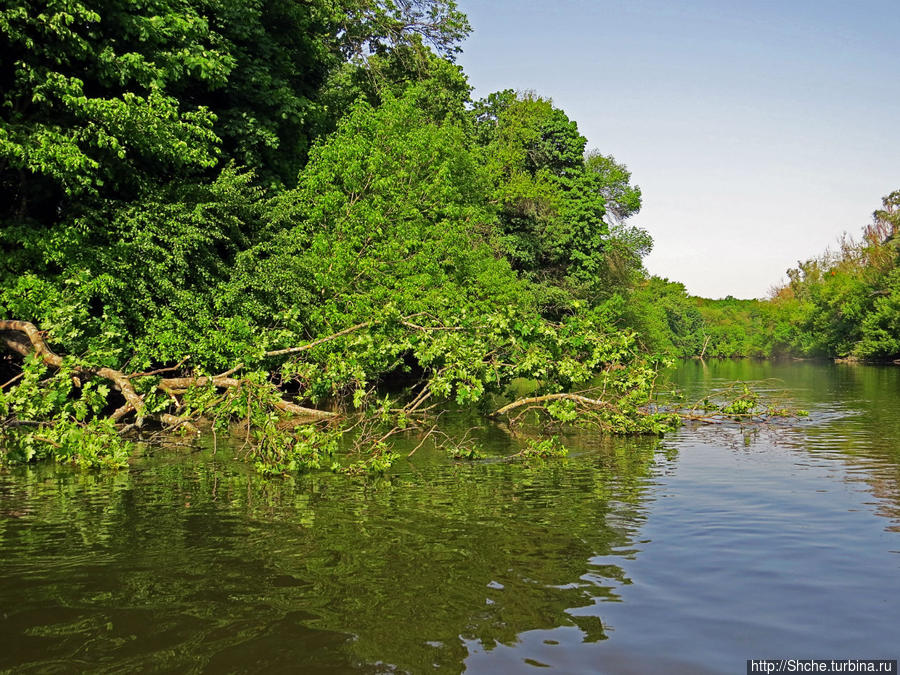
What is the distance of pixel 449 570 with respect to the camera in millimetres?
7078

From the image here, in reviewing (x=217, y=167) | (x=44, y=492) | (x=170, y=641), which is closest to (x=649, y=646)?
(x=170, y=641)

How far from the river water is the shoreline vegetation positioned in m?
2.05

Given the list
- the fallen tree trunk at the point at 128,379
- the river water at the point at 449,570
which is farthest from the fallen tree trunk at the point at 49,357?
the river water at the point at 449,570

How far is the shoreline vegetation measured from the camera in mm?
14188

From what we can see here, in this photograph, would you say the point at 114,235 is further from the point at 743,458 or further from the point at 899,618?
the point at 899,618

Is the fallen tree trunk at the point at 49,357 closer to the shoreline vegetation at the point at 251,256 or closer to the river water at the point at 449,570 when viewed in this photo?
the shoreline vegetation at the point at 251,256

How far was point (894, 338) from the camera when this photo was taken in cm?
6694

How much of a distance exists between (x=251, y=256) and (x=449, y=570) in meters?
14.5

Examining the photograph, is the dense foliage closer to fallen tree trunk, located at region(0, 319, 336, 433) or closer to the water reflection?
fallen tree trunk, located at region(0, 319, 336, 433)

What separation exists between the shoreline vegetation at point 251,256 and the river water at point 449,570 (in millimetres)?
2052

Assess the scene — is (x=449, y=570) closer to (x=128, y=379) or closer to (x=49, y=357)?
(x=128, y=379)

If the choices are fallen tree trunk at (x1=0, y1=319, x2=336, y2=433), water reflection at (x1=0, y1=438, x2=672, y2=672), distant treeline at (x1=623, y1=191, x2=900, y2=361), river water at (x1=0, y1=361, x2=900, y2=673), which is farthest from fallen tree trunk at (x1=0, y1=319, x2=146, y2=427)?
distant treeline at (x1=623, y1=191, x2=900, y2=361)

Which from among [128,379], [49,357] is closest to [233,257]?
[128,379]

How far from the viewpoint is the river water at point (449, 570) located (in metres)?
5.28
